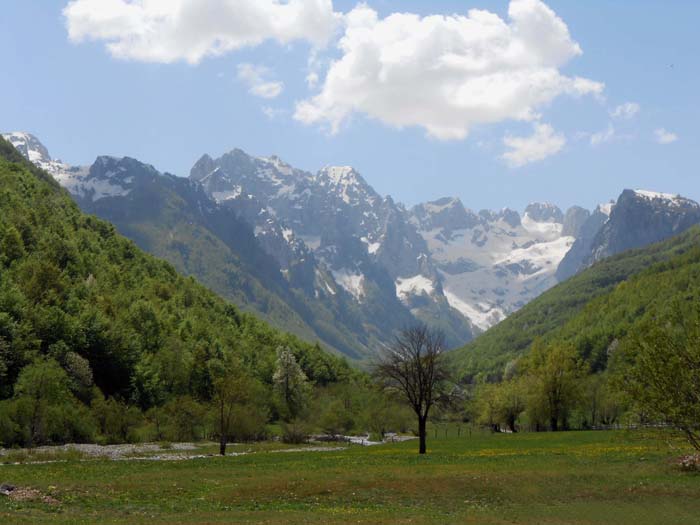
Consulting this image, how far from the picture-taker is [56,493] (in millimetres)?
38281

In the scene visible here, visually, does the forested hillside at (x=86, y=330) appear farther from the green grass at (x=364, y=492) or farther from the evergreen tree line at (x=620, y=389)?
the evergreen tree line at (x=620, y=389)

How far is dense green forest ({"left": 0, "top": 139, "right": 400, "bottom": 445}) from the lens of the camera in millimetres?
91688

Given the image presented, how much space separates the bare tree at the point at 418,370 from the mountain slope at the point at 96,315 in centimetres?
5955

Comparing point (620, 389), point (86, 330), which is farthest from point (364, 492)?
point (86, 330)

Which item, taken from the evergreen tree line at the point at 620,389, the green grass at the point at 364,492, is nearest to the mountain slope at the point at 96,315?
the green grass at the point at 364,492

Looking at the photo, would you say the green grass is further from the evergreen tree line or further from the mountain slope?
the mountain slope

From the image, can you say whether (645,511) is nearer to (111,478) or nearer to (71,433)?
(111,478)

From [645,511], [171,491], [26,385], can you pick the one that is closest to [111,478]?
[171,491]

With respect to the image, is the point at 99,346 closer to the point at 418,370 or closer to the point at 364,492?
the point at 418,370

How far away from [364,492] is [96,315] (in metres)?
98.1

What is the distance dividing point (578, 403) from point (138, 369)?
289 ft

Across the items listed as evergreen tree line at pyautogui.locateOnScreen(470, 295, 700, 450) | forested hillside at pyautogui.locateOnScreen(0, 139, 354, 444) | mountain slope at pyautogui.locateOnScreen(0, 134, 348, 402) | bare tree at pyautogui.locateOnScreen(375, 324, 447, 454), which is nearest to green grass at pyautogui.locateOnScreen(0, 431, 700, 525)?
evergreen tree line at pyautogui.locateOnScreen(470, 295, 700, 450)

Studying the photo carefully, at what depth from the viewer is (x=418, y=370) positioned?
75.4 m

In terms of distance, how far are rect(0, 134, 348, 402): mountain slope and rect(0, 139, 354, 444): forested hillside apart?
24 cm
